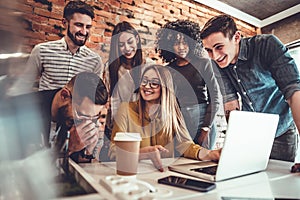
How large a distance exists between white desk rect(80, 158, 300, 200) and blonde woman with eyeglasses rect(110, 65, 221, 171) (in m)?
0.22

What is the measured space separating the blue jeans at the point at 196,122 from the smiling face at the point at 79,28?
872mm

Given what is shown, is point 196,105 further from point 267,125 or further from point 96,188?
point 96,188

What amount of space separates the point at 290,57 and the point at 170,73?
1032 millimetres

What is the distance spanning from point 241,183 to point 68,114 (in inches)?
42.1

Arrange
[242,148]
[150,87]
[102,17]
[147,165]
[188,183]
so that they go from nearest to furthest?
1. [188,183]
2. [242,148]
3. [147,165]
4. [102,17]
5. [150,87]

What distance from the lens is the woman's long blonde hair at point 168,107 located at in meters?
1.94

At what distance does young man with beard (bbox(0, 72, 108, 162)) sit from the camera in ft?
4.71

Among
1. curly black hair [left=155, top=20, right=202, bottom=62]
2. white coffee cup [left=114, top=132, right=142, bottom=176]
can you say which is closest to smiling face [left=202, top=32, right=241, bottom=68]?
curly black hair [left=155, top=20, right=202, bottom=62]

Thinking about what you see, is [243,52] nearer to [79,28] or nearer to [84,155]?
[79,28]

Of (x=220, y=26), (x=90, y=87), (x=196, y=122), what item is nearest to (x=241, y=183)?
(x=196, y=122)

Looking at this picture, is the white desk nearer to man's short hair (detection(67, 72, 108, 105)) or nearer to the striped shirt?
man's short hair (detection(67, 72, 108, 105))

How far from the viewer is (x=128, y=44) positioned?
1.86 meters

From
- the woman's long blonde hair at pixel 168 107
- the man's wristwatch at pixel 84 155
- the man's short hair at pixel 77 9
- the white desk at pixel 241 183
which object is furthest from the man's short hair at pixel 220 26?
the man's wristwatch at pixel 84 155

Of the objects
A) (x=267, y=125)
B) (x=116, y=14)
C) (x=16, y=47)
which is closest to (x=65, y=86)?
(x=16, y=47)
